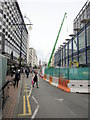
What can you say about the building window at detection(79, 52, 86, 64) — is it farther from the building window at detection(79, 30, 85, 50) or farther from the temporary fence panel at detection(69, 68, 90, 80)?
the temporary fence panel at detection(69, 68, 90, 80)

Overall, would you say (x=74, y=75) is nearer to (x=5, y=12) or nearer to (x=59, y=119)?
(x=59, y=119)

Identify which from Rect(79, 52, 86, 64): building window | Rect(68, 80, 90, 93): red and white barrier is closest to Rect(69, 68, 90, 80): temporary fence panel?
Rect(68, 80, 90, 93): red and white barrier

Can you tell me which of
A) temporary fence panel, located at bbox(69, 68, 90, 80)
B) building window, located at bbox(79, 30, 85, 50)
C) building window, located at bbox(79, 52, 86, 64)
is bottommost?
temporary fence panel, located at bbox(69, 68, 90, 80)

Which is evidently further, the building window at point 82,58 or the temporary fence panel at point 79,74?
the building window at point 82,58

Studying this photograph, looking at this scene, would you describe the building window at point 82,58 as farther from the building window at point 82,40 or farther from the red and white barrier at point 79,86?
the red and white barrier at point 79,86

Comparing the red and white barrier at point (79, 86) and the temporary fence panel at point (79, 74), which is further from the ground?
the temporary fence panel at point (79, 74)

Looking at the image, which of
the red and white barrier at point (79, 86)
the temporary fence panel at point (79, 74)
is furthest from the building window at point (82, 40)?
the red and white barrier at point (79, 86)

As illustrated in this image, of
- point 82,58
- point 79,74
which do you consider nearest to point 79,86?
point 79,74

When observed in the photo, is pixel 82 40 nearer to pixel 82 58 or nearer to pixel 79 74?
pixel 82 58

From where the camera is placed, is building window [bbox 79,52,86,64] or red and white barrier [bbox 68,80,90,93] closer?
red and white barrier [bbox 68,80,90,93]

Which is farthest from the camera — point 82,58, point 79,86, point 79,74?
point 82,58

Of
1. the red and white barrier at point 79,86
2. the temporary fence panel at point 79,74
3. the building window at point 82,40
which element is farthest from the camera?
the building window at point 82,40

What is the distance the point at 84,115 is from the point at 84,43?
26.9 metres

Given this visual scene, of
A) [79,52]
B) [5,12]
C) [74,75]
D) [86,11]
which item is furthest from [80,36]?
[5,12]
